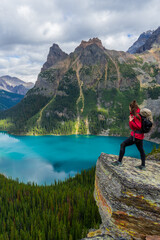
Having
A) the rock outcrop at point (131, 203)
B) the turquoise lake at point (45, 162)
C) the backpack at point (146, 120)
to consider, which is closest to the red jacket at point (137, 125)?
the backpack at point (146, 120)

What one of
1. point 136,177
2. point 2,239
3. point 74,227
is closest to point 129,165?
point 136,177

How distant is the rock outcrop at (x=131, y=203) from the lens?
993cm

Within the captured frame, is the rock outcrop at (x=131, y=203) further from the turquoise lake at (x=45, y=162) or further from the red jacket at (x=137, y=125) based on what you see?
the turquoise lake at (x=45, y=162)

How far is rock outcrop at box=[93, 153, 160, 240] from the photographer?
9930 millimetres

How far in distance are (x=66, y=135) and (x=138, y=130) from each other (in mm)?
189776

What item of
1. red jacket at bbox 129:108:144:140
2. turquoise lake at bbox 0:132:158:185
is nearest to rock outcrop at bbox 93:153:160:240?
red jacket at bbox 129:108:144:140

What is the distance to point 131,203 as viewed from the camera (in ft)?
34.5

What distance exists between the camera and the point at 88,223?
16.2m

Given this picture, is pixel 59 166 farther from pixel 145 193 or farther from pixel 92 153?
pixel 145 193

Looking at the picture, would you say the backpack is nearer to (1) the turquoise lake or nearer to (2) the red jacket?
(2) the red jacket

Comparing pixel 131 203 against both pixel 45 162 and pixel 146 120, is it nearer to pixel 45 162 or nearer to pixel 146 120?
pixel 146 120

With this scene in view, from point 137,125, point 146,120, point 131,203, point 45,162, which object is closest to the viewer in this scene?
point 131,203

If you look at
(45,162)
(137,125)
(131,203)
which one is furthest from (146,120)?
(45,162)

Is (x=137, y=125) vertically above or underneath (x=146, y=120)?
underneath
